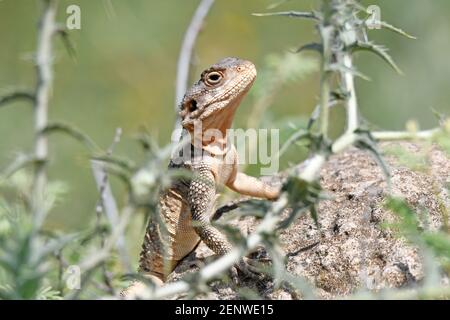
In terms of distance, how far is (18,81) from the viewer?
11703mm

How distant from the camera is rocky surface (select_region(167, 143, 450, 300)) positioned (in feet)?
16.4

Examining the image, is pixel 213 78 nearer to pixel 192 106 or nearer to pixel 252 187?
pixel 192 106

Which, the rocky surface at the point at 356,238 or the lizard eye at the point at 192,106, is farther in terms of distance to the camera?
the lizard eye at the point at 192,106

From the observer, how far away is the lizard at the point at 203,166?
6410mm

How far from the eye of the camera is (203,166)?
6562 millimetres

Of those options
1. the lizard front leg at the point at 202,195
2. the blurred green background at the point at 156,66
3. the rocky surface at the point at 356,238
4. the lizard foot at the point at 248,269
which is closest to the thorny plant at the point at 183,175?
the rocky surface at the point at 356,238

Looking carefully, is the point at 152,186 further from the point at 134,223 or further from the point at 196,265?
the point at 134,223

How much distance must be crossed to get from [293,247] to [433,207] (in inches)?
36.2

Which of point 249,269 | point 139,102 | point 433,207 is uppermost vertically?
point 139,102

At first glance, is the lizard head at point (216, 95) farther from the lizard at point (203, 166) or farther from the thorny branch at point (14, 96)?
the thorny branch at point (14, 96)

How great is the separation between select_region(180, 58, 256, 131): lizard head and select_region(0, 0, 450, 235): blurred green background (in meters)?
4.25

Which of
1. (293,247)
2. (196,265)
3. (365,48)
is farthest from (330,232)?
(365,48)

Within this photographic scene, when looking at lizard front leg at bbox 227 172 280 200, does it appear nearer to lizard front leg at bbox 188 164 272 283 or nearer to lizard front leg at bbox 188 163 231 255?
lizard front leg at bbox 188 164 272 283

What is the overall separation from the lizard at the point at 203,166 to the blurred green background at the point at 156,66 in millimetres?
4246
